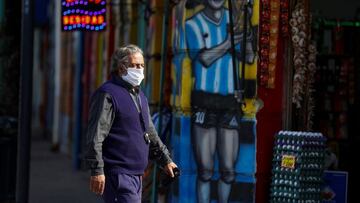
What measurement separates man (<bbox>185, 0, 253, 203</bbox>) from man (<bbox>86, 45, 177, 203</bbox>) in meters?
2.19

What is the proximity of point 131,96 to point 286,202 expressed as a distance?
98.0 inches

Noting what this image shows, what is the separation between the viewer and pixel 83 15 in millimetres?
8758

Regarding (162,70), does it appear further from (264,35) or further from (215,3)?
(264,35)

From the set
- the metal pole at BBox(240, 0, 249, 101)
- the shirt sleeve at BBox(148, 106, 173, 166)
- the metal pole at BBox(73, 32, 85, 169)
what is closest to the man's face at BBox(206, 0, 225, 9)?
the metal pole at BBox(240, 0, 249, 101)

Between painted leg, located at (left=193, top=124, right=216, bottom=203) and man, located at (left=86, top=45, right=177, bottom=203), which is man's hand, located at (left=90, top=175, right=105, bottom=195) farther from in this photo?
painted leg, located at (left=193, top=124, right=216, bottom=203)

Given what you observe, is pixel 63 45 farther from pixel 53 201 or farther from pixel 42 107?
pixel 53 201

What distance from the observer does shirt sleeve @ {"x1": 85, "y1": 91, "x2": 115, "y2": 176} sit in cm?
521

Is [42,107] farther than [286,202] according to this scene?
Yes

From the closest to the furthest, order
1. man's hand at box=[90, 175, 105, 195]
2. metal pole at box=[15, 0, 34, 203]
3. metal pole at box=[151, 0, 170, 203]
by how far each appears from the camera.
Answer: man's hand at box=[90, 175, 105, 195], metal pole at box=[15, 0, 34, 203], metal pole at box=[151, 0, 170, 203]

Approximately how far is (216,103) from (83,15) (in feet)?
6.97

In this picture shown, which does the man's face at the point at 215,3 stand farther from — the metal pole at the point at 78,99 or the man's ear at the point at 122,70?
the metal pole at the point at 78,99

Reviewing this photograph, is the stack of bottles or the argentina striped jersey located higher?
the argentina striped jersey

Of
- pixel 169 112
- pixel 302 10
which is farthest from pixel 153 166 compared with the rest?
pixel 302 10

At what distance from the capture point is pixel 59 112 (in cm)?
1750
